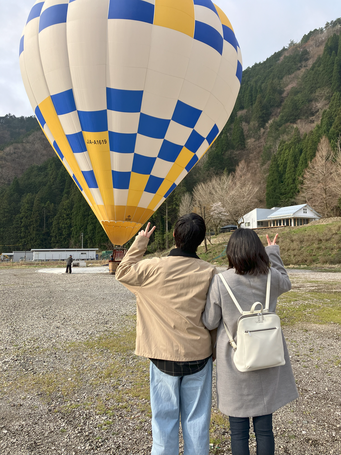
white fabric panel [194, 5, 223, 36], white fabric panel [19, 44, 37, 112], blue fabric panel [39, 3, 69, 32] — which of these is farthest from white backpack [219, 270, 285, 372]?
white fabric panel [19, 44, 37, 112]

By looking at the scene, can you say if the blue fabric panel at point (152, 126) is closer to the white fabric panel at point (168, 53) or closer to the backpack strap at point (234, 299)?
the white fabric panel at point (168, 53)

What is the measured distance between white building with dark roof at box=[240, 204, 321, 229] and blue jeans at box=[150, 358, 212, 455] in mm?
33533

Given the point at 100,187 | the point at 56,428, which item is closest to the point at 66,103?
the point at 100,187

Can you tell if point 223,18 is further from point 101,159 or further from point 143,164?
point 101,159

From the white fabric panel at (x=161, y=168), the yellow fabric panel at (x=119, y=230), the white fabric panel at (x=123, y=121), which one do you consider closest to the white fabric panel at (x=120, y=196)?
the yellow fabric panel at (x=119, y=230)

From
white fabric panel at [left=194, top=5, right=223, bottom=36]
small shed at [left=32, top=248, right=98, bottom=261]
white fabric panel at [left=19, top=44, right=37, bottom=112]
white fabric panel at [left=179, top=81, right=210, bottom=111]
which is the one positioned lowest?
small shed at [left=32, top=248, right=98, bottom=261]

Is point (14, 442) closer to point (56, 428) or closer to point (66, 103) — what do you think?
point (56, 428)

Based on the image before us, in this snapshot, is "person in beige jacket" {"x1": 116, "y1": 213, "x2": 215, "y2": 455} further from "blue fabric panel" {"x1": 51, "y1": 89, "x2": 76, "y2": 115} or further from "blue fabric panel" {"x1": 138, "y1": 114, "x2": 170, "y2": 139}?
"blue fabric panel" {"x1": 51, "y1": 89, "x2": 76, "y2": 115}

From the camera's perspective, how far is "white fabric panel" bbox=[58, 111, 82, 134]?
6.52 meters

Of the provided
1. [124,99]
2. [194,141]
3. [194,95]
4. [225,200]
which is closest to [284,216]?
[225,200]

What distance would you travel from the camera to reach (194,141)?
7.14 metres

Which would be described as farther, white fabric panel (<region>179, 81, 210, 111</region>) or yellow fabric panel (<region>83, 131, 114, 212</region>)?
yellow fabric panel (<region>83, 131, 114, 212</region>)

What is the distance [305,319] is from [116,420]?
396cm

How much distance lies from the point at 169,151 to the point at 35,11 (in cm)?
434
